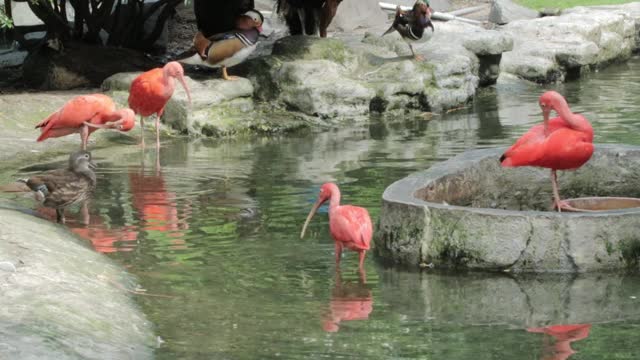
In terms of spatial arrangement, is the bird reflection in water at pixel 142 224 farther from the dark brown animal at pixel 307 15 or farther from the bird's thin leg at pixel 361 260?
the dark brown animal at pixel 307 15

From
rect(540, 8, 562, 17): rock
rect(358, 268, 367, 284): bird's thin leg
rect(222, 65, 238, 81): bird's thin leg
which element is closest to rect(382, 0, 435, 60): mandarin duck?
rect(222, 65, 238, 81): bird's thin leg

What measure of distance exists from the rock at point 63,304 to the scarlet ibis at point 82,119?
3.50 meters

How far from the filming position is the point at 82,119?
11.2 metres

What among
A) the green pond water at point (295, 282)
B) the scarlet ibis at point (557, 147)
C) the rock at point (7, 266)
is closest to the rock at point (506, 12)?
the green pond water at point (295, 282)

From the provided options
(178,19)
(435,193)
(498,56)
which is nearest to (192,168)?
(435,193)

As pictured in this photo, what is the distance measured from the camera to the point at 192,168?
11469 millimetres

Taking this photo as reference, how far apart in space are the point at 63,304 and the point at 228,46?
8.82 meters

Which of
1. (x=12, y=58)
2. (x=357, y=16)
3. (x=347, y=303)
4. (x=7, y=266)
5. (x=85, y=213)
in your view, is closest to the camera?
(x=7, y=266)

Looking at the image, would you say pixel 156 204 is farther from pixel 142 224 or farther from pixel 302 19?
pixel 302 19

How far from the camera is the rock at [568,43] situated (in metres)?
18.1

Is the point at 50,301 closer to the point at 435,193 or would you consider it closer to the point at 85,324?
the point at 85,324

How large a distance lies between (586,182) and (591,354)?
3477 mm

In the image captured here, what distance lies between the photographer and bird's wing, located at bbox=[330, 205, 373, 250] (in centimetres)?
743

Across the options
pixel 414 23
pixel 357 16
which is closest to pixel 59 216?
pixel 414 23
